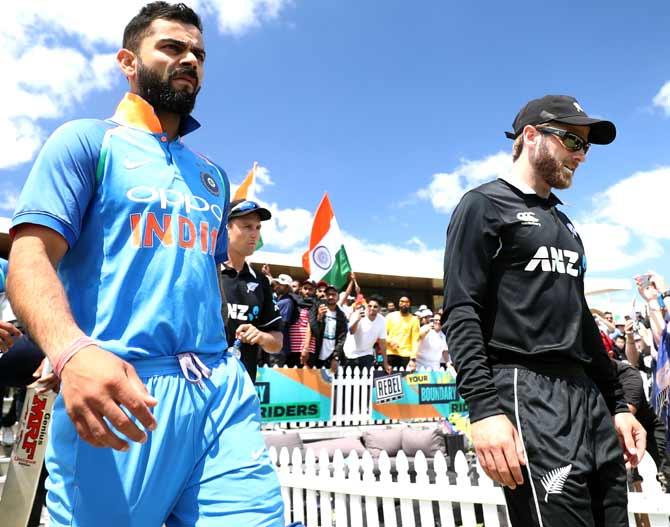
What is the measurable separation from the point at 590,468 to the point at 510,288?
2.41ft

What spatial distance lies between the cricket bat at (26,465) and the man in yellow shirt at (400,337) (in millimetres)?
9322

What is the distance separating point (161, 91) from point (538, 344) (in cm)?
170

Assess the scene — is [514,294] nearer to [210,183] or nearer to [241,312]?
[210,183]

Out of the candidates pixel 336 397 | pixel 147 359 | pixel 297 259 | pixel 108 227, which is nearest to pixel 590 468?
pixel 147 359

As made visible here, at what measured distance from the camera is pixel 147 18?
217cm

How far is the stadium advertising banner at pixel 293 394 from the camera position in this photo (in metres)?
10.2

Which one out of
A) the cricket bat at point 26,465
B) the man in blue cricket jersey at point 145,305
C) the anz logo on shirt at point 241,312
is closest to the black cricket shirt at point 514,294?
the man in blue cricket jersey at point 145,305

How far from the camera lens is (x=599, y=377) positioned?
105 inches

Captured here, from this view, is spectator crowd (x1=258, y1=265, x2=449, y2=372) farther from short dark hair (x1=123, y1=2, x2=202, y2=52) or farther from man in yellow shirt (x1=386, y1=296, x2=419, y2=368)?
short dark hair (x1=123, y1=2, x2=202, y2=52)

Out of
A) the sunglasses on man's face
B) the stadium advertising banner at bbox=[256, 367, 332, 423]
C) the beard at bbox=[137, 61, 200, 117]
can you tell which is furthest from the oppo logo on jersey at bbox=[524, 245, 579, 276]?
the stadium advertising banner at bbox=[256, 367, 332, 423]

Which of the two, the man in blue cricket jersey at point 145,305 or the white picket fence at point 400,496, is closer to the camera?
the man in blue cricket jersey at point 145,305

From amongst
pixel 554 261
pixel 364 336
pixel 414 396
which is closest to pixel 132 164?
pixel 554 261

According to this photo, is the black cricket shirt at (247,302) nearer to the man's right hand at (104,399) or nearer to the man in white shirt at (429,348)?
the man's right hand at (104,399)

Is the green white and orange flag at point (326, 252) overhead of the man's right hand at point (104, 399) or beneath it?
overhead
